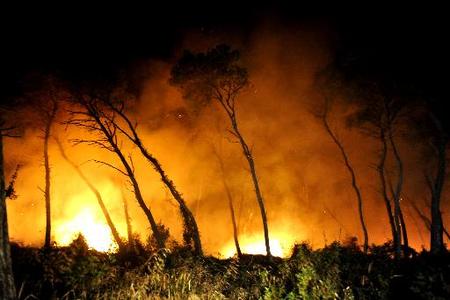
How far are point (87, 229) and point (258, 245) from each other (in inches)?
620

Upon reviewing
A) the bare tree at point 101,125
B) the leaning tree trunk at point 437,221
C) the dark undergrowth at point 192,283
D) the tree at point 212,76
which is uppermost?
the tree at point 212,76

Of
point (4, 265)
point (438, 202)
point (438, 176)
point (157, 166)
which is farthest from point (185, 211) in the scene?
point (4, 265)

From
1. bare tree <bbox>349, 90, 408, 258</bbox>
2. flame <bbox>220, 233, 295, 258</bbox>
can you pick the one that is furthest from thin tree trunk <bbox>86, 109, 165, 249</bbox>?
flame <bbox>220, 233, 295, 258</bbox>

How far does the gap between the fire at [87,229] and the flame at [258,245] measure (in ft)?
35.9

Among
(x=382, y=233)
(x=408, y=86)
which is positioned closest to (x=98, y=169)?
(x=408, y=86)

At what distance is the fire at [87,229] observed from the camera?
26.5m

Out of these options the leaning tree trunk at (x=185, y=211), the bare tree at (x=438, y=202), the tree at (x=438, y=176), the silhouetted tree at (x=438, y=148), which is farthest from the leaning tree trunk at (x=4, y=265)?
the bare tree at (x=438, y=202)

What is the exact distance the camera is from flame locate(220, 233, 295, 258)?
33594 millimetres

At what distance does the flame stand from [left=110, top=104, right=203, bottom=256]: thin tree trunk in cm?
1449

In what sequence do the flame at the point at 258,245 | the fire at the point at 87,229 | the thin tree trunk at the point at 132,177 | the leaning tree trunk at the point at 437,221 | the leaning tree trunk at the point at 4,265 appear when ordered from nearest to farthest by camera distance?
the leaning tree trunk at the point at 4,265 → the leaning tree trunk at the point at 437,221 → the thin tree trunk at the point at 132,177 → the fire at the point at 87,229 → the flame at the point at 258,245

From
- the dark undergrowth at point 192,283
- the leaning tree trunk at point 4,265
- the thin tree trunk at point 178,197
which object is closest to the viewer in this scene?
the leaning tree trunk at point 4,265

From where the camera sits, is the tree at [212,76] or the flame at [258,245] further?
the flame at [258,245]

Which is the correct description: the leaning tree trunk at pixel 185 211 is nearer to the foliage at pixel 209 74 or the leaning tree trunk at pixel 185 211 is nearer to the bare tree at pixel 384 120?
the foliage at pixel 209 74

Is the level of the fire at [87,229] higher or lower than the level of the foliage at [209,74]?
lower
